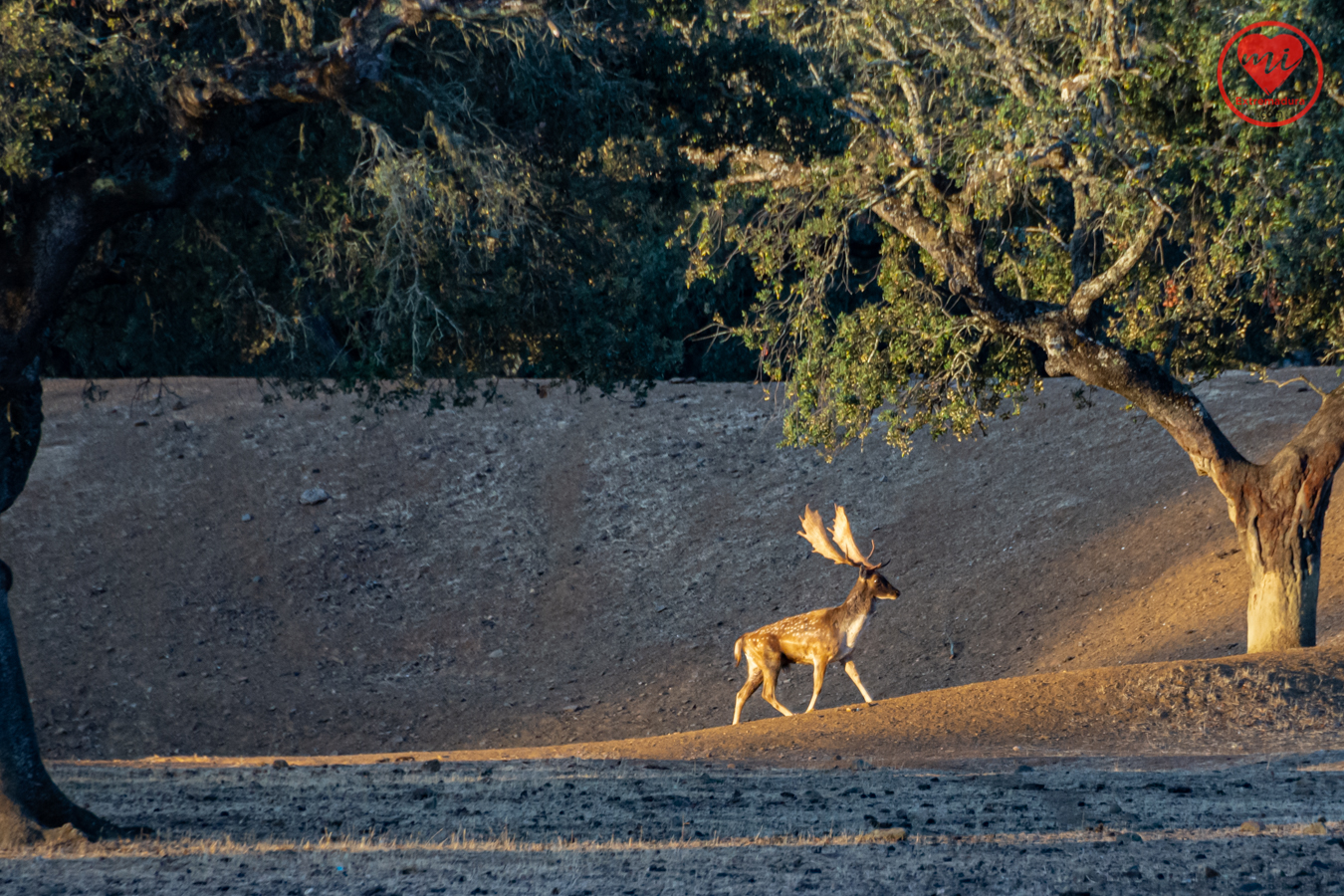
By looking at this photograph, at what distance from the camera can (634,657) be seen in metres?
19.7

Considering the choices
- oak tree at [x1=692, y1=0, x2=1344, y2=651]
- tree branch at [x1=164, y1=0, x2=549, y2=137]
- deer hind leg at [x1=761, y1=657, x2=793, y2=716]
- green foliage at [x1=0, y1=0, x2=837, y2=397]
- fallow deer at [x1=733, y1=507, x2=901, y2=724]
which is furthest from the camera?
deer hind leg at [x1=761, y1=657, x2=793, y2=716]

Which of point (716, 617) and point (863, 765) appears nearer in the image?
point (863, 765)

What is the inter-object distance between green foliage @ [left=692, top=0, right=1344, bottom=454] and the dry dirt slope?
5.23 meters

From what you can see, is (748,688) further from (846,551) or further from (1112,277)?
(1112,277)

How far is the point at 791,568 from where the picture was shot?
2200 cm

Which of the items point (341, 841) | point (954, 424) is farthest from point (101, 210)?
point (954, 424)

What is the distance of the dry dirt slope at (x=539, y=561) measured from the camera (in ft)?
58.7

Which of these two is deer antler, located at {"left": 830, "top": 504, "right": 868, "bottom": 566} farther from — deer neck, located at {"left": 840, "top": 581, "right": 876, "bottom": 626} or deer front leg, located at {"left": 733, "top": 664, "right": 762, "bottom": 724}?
deer front leg, located at {"left": 733, "top": 664, "right": 762, "bottom": 724}

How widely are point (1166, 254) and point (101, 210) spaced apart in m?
12.0

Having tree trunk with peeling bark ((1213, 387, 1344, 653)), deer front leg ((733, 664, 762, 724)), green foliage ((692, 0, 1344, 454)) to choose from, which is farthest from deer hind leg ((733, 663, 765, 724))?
tree trunk with peeling bark ((1213, 387, 1344, 653))

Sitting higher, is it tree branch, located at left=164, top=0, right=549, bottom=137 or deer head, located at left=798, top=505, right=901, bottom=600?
tree branch, located at left=164, top=0, right=549, bottom=137

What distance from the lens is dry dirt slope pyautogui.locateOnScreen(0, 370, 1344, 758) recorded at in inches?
705

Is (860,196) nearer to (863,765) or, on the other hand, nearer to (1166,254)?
(1166,254)

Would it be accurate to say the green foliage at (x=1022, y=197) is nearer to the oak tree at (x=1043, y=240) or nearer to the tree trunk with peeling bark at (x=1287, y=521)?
the oak tree at (x=1043, y=240)
